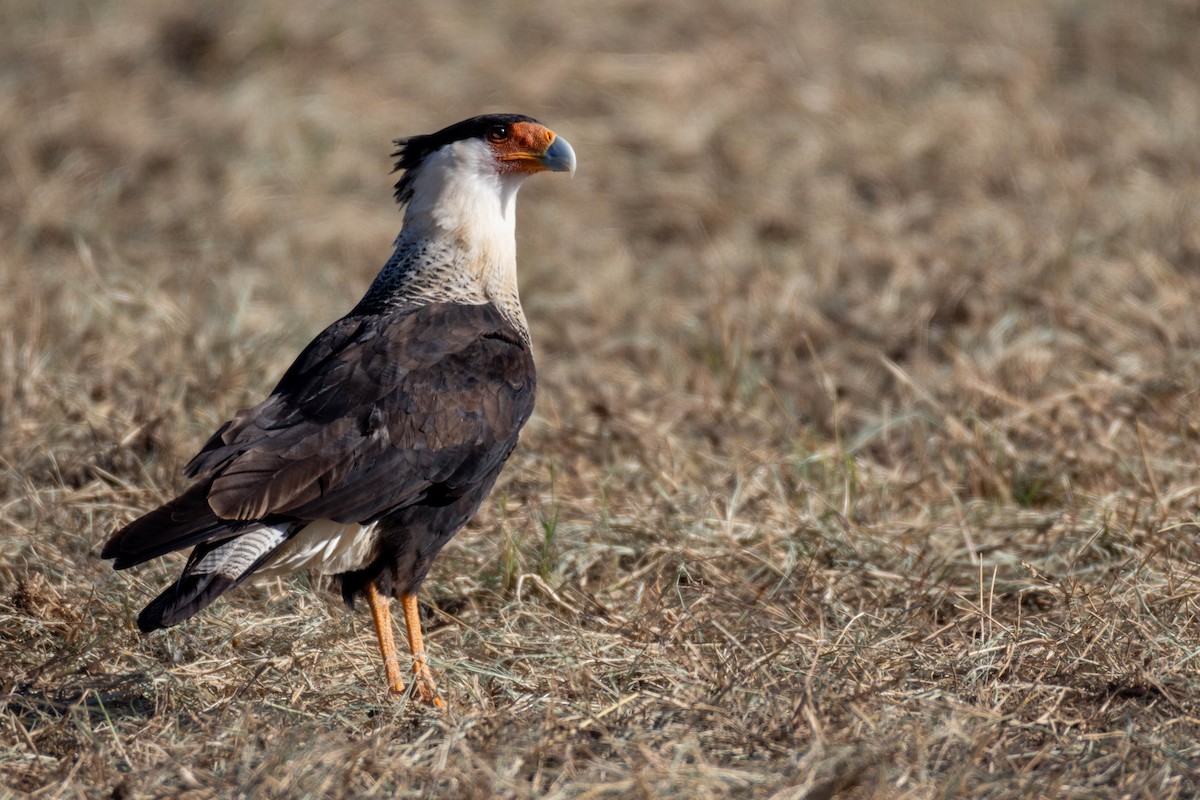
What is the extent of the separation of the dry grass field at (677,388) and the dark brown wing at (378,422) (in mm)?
509

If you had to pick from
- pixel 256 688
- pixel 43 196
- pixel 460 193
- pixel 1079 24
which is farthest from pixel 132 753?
pixel 1079 24

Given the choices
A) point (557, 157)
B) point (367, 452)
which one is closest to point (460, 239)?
point (557, 157)

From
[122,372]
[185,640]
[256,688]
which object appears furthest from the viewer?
[122,372]

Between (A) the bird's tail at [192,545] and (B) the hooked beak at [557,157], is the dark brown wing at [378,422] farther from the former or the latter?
(B) the hooked beak at [557,157]

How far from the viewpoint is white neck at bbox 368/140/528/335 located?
4383 millimetres

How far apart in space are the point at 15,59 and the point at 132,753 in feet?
24.7

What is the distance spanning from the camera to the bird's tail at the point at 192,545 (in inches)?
128

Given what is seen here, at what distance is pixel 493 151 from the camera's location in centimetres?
445

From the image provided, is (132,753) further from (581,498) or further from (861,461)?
(861,461)

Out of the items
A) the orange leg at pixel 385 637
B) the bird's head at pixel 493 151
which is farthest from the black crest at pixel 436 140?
the orange leg at pixel 385 637

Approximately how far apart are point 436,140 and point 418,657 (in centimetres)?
171

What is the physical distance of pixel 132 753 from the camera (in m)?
3.19

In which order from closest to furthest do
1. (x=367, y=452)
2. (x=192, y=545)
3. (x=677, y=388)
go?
(x=192, y=545) → (x=367, y=452) → (x=677, y=388)

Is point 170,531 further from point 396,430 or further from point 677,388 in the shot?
point 677,388
